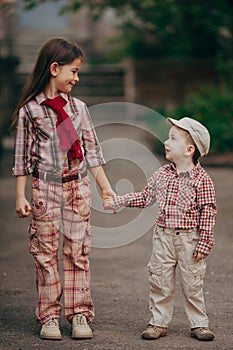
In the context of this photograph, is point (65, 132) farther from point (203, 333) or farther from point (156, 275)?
point (203, 333)

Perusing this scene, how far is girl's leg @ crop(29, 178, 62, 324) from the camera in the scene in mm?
4902

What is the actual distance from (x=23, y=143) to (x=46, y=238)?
543mm

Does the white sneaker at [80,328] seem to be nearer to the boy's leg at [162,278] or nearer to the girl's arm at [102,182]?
the boy's leg at [162,278]

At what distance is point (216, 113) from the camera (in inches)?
544

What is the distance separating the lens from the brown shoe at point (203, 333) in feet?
16.0

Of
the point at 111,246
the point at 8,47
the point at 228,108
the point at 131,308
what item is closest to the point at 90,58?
the point at 8,47

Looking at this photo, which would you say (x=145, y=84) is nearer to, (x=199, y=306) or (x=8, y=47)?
(x=8, y=47)

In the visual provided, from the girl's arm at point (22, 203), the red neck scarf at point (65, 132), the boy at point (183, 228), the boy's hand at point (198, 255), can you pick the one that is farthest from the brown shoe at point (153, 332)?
the red neck scarf at point (65, 132)

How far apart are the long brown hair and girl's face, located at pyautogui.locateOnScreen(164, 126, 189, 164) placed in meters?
0.68

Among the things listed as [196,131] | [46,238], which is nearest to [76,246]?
[46,238]

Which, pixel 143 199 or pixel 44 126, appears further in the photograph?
pixel 143 199

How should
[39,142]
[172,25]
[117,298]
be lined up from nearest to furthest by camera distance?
[39,142]
[117,298]
[172,25]

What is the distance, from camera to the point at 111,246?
7.84 m

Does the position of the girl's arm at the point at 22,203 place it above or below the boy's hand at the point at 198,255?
above
